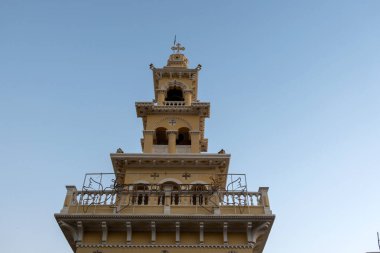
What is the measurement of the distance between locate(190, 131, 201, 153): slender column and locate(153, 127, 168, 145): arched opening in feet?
6.32

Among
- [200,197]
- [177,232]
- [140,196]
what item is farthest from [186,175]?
[177,232]

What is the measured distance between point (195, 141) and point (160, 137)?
2.79 m

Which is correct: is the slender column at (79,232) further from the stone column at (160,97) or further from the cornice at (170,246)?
the stone column at (160,97)

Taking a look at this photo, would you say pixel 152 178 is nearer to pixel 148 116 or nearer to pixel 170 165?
pixel 170 165

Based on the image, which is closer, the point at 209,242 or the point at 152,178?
the point at 209,242

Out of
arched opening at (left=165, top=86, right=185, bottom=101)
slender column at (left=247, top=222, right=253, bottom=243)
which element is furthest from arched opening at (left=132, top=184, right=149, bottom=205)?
arched opening at (left=165, top=86, right=185, bottom=101)

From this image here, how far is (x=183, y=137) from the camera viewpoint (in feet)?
92.6

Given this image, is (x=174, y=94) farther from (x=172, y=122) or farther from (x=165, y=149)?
(x=165, y=149)

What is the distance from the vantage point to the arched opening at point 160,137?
27797mm

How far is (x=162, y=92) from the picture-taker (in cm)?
2961

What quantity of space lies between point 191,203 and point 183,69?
12.5 m

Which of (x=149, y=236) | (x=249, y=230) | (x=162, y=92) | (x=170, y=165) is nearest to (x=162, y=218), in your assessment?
(x=149, y=236)

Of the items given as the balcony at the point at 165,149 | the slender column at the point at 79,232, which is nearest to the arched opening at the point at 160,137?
the balcony at the point at 165,149

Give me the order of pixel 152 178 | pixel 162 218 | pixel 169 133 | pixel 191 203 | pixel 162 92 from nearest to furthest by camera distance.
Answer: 1. pixel 162 218
2. pixel 191 203
3. pixel 152 178
4. pixel 169 133
5. pixel 162 92
